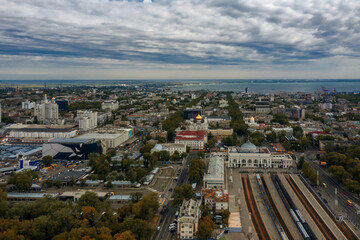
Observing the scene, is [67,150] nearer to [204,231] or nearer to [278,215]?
[204,231]

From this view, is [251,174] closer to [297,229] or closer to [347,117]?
[297,229]

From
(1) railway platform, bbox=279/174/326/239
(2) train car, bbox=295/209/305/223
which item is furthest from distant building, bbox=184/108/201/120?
(2) train car, bbox=295/209/305/223

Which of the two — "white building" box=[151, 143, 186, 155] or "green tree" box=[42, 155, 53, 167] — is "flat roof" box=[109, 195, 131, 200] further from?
"white building" box=[151, 143, 186, 155]

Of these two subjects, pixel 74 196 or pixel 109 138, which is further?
pixel 109 138

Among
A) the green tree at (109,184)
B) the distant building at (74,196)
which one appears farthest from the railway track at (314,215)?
the green tree at (109,184)

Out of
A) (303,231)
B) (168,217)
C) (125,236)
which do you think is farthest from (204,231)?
(303,231)

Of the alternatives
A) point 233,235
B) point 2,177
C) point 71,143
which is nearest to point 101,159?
point 71,143

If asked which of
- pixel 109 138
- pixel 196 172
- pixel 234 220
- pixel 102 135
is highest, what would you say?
pixel 102 135
